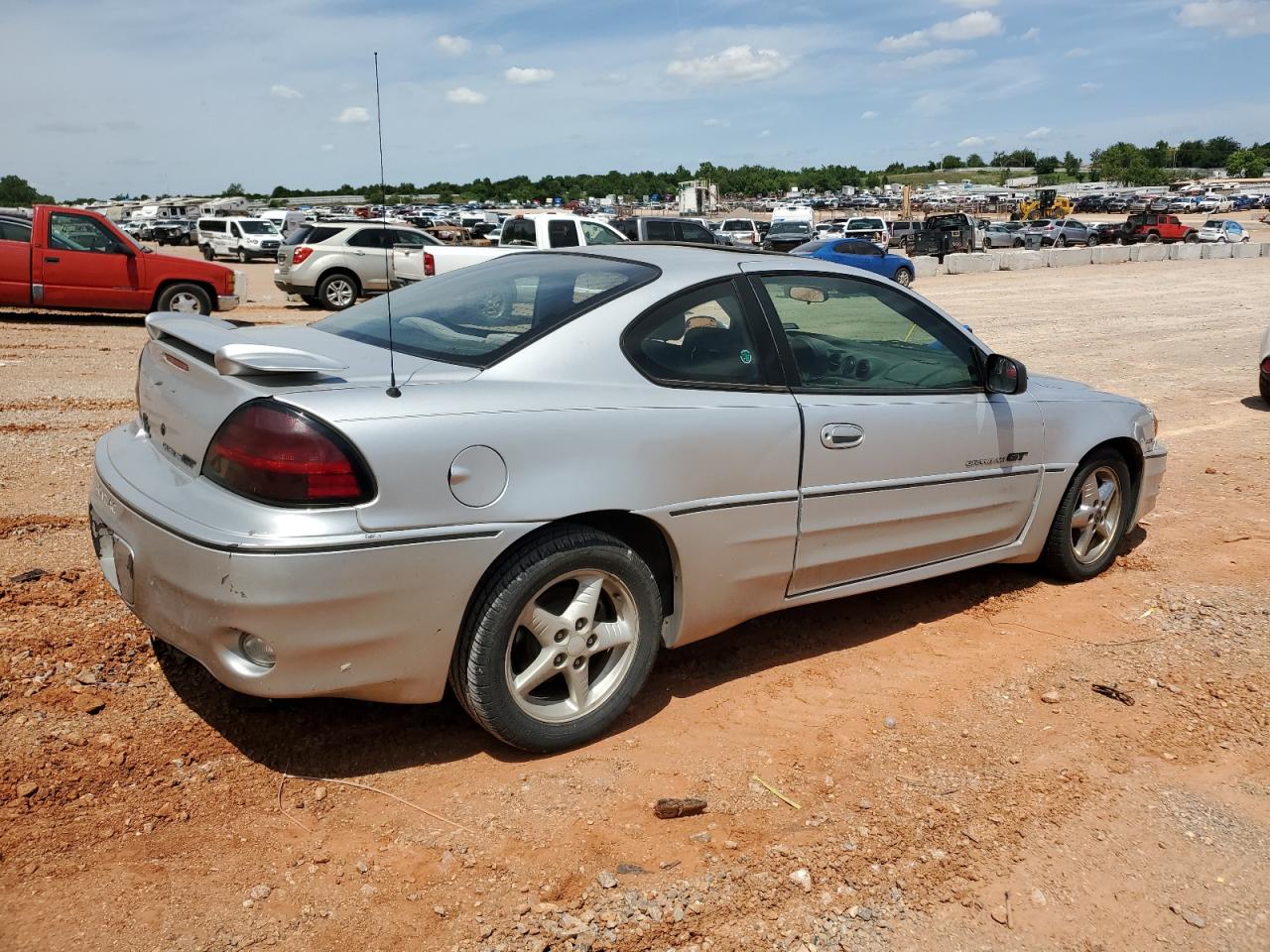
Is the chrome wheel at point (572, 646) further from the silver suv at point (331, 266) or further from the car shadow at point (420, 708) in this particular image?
the silver suv at point (331, 266)

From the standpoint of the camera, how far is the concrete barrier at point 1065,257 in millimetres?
35000

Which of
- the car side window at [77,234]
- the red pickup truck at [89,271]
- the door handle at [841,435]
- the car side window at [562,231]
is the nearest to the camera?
the door handle at [841,435]

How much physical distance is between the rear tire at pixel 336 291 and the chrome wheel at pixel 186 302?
4114mm

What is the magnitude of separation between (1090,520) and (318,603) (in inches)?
149

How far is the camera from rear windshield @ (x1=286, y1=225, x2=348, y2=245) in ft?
62.6

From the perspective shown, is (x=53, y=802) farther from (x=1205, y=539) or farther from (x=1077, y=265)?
(x=1077, y=265)

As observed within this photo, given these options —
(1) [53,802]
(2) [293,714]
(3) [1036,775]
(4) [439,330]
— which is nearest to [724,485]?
(4) [439,330]

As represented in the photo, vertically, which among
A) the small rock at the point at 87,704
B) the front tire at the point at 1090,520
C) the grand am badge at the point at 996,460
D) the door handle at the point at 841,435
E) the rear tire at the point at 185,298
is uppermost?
the door handle at the point at 841,435

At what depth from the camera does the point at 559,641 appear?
3295mm

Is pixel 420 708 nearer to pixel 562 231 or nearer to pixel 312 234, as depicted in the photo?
pixel 562 231

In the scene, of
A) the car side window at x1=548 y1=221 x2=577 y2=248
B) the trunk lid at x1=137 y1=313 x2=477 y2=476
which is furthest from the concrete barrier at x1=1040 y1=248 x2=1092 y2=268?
the trunk lid at x1=137 y1=313 x2=477 y2=476

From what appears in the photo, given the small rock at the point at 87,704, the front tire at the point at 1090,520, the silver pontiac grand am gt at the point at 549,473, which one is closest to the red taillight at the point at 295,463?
the silver pontiac grand am gt at the point at 549,473

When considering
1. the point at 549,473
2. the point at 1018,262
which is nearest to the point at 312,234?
the point at 549,473

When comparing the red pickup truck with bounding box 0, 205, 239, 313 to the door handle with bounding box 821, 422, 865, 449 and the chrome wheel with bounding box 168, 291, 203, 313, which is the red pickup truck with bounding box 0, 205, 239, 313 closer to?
the chrome wheel with bounding box 168, 291, 203, 313
